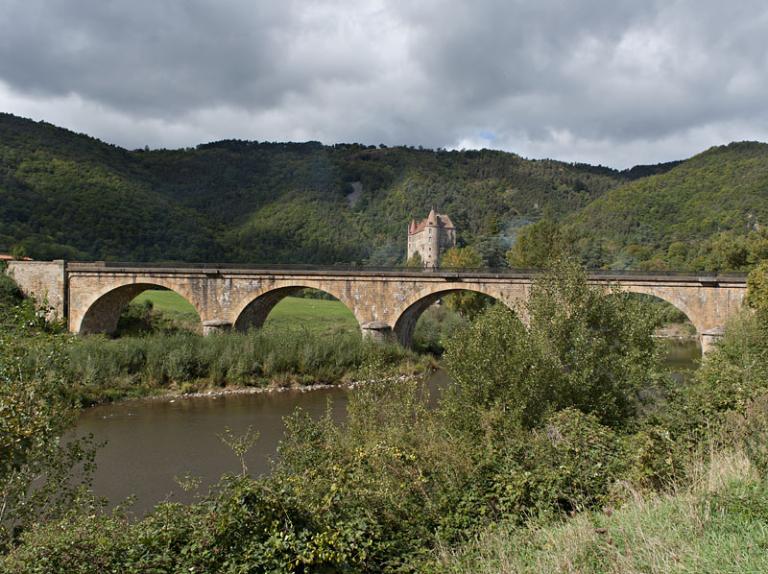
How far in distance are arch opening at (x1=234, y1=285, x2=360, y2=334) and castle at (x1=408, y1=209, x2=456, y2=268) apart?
34.3 m

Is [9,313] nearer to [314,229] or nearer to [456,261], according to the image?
[456,261]

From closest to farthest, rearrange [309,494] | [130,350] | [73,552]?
1. [73,552]
2. [309,494]
3. [130,350]

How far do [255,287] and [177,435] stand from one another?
44.6 feet

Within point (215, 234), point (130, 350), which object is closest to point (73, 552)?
point (130, 350)

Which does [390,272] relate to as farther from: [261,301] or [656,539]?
[656,539]

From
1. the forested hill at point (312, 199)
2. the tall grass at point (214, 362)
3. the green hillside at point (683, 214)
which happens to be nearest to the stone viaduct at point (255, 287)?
the tall grass at point (214, 362)

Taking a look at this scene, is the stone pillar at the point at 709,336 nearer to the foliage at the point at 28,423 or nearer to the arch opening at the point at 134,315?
the foliage at the point at 28,423

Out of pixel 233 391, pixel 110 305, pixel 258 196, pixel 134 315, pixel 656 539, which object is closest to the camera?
pixel 656 539

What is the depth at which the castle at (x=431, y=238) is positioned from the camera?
7769cm

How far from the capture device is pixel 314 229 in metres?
82.6

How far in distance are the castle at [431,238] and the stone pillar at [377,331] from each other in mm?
46475

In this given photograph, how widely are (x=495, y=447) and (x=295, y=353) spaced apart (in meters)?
18.2

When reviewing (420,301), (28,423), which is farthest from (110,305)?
(28,423)

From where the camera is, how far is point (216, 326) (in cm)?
2848
